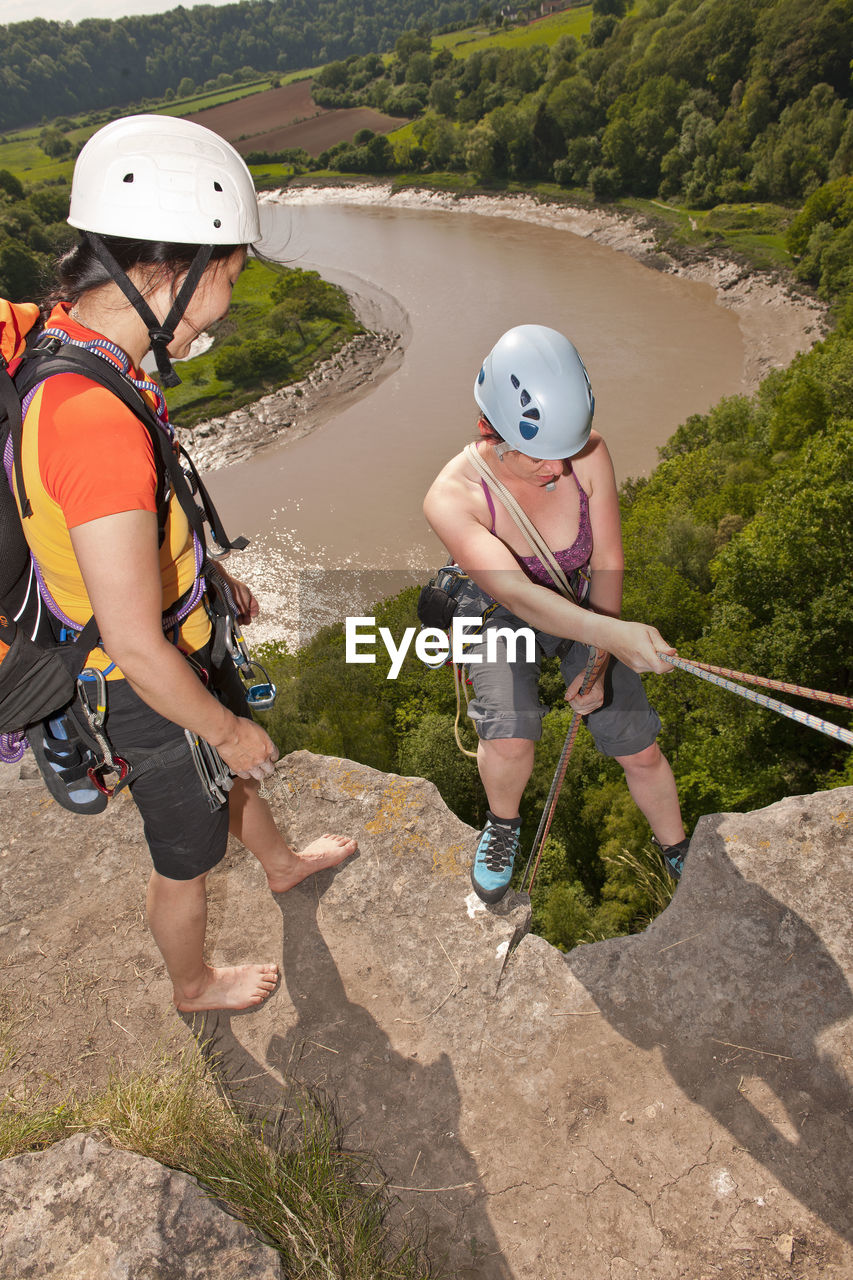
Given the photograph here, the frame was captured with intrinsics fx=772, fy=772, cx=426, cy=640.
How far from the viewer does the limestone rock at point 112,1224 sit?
2.07 metres

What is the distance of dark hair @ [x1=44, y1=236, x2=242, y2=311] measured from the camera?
6.41 feet

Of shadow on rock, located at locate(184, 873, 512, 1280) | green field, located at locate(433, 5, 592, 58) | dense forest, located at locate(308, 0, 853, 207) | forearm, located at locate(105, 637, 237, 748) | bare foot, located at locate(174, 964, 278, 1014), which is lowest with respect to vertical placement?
shadow on rock, located at locate(184, 873, 512, 1280)

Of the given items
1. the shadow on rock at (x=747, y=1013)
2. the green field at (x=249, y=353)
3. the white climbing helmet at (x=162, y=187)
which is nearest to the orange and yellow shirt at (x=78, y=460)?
the white climbing helmet at (x=162, y=187)

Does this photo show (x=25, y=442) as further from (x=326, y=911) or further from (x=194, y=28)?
(x=194, y=28)

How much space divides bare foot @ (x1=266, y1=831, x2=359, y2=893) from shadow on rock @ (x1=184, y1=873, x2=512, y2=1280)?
0.24 meters

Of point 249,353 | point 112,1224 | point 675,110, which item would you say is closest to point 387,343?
point 249,353

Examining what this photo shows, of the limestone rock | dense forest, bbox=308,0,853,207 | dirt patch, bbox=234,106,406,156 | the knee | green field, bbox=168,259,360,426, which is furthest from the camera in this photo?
dirt patch, bbox=234,106,406,156

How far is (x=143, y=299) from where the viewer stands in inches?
77.2

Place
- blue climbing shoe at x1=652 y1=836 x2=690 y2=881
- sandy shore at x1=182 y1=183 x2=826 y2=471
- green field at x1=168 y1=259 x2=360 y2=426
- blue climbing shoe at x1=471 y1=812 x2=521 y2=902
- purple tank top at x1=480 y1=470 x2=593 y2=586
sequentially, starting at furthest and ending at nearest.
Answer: green field at x1=168 y1=259 x2=360 y2=426
sandy shore at x1=182 y1=183 x2=826 y2=471
blue climbing shoe at x1=652 y1=836 x2=690 y2=881
blue climbing shoe at x1=471 y1=812 x2=521 y2=902
purple tank top at x1=480 y1=470 x2=593 y2=586

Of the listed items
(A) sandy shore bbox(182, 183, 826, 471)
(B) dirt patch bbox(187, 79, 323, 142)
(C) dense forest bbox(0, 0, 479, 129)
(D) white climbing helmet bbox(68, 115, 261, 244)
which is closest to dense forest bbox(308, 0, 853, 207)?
(A) sandy shore bbox(182, 183, 826, 471)

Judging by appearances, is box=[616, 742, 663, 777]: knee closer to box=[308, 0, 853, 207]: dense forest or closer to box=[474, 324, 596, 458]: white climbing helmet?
box=[474, 324, 596, 458]: white climbing helmet

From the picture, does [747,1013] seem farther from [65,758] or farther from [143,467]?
[143,467]

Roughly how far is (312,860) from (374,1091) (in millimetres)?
988

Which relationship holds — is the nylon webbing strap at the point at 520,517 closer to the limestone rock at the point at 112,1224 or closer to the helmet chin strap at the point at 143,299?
the helmet chin strap at the point at 143,299
